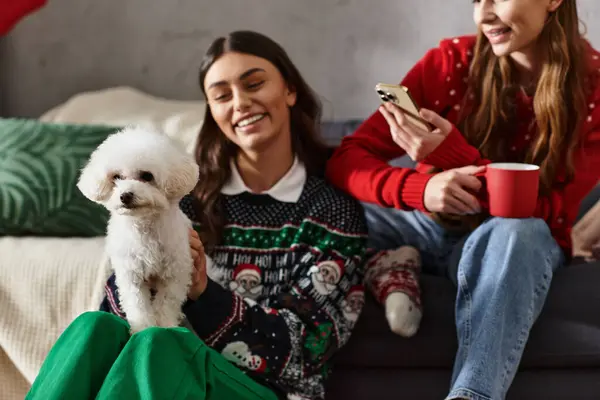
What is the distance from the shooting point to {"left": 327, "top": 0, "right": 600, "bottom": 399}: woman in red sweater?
143 cm

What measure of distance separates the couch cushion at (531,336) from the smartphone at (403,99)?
1.19 ft

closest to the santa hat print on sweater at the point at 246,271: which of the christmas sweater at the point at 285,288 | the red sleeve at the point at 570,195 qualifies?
the christmas sweater at the point at 285,288

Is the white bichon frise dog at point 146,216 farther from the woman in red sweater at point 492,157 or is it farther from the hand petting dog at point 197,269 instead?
the woman in red sweater at point 492,157

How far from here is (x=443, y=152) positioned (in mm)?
1573

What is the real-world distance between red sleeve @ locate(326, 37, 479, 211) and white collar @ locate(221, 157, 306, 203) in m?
0.09

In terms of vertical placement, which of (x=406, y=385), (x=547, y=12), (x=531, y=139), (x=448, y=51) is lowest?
(x=406, y=385)

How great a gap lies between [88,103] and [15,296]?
81 centimetres

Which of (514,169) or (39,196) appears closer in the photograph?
(514,169)

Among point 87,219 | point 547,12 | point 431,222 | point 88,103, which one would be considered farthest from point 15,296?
point 547,12

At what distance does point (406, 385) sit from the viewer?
5.21 feet

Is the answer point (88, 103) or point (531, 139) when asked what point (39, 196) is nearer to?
point (88, 103)

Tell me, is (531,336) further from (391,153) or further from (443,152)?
(391,153)

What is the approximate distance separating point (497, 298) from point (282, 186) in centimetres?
49

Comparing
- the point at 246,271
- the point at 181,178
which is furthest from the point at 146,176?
the point at 246,271
